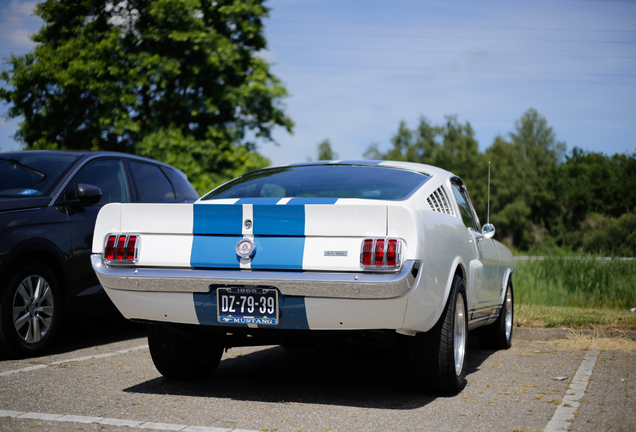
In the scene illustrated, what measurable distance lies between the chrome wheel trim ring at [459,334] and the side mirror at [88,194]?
3.53 m

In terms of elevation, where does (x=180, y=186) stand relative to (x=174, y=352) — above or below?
above

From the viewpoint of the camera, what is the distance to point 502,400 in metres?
4.11

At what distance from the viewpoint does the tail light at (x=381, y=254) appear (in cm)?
346

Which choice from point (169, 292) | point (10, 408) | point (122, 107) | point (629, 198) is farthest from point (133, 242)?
point (629, 198)

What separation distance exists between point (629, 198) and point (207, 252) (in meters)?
52.0

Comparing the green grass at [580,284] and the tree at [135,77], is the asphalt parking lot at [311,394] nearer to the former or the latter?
the green grass at [580,284]

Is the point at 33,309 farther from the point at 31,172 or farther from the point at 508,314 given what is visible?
the point at 508,314

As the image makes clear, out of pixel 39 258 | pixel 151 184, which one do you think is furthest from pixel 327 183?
pixel 151 184

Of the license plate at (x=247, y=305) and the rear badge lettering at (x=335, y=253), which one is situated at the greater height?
the rear badge lettering at (x=335, y=253)

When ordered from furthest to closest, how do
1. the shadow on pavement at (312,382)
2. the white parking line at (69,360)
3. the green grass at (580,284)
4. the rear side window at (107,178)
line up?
the green grass at (580,284) → the rear side window at (107,178) → the white parking line at (69,360) → the shadow on pavement at (312,382)

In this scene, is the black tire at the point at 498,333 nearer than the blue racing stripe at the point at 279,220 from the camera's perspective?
No

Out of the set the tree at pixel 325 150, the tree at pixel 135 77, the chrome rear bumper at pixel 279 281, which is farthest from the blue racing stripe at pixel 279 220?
the tree at pixel 325 150

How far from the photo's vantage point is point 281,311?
3629 millimetres

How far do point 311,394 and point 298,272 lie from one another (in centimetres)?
108
